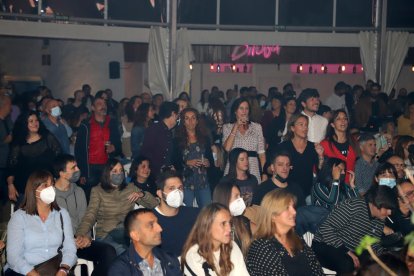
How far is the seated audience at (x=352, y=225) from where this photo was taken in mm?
6527

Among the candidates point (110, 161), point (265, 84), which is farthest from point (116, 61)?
point (110, 161)

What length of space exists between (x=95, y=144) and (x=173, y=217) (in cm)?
314

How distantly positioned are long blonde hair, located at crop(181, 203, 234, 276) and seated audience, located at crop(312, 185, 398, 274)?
4.46 ft

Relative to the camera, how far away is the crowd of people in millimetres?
5586

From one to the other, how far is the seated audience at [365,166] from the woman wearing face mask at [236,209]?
8.10 feet

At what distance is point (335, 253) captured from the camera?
653cm

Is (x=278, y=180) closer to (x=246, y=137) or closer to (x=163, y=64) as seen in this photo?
(x=246, y=137)

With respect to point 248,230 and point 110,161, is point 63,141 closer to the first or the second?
point 110,161

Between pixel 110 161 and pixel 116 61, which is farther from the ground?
pixel 116 61

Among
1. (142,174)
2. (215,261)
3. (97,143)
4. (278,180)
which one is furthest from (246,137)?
(215,261)

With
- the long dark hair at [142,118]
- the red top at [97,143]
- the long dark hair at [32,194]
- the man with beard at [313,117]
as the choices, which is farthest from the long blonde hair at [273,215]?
the long dark hair at [142,118]

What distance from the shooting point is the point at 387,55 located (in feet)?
49.7

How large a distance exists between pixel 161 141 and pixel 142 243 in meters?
3.25

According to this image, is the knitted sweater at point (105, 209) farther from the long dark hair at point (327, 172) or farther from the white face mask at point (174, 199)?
the long dark hair at point (327, 172)
